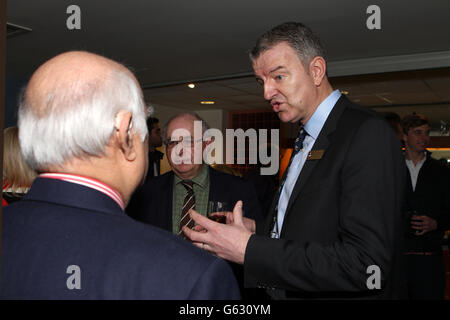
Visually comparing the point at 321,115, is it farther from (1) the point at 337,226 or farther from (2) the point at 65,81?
(2) the point at 65,81

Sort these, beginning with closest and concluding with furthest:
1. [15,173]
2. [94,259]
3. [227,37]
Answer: [94,259] → [15,173] → [227,37]

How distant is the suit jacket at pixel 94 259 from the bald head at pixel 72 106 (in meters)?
0.09

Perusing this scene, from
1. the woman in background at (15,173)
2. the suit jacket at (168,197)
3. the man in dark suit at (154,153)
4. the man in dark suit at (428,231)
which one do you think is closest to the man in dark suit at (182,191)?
the suit jacket at (168,197)

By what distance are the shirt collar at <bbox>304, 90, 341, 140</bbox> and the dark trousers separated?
209 centimetres

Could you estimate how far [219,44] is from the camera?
15.8 feet

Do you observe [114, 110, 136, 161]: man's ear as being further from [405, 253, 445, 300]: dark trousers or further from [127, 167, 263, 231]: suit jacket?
[405, 253, 445, 300]: dark trousers

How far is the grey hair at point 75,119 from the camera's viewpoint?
71 cm

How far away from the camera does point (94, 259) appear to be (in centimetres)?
65

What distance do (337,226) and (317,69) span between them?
1.98 feet

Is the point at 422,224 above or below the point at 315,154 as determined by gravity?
below

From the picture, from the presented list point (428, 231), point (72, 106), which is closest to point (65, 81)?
point (72, 106)

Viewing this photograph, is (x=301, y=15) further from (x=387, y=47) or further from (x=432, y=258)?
(x=432, y=258)
